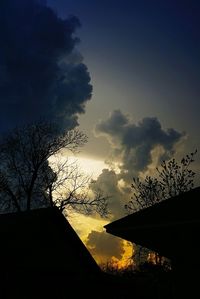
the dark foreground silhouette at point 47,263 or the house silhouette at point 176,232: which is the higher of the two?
the dark foreground silhouette at point 47,263

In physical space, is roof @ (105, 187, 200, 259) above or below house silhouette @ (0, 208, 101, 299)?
A: below

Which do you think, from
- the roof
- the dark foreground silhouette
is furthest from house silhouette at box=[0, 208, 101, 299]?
the roof

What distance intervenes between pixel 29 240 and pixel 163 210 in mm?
9408

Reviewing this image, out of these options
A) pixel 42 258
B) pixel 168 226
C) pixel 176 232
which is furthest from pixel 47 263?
pixel 168 226

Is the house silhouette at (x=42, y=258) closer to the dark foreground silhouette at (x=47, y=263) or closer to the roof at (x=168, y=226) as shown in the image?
A: the dark foreground silhouette at (x=47, y=263)

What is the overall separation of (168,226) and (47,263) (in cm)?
990

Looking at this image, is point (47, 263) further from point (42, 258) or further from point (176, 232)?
point (176, 232)

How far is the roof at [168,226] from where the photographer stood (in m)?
6.11

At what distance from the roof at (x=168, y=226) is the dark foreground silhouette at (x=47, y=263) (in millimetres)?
7816

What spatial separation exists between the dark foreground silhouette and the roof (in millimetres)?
7816

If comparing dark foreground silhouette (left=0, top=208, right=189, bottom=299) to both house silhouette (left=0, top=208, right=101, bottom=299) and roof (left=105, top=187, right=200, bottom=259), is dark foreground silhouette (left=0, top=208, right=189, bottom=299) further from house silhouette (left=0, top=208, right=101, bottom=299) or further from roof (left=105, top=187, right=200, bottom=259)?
roof (left=105, top=187, right=200, bottom=259)

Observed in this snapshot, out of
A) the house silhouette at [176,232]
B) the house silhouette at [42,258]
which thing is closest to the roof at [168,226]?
the house silhouette at [176,232]

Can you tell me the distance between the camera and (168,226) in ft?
20.0

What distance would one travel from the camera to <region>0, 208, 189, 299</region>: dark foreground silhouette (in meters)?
13.6
